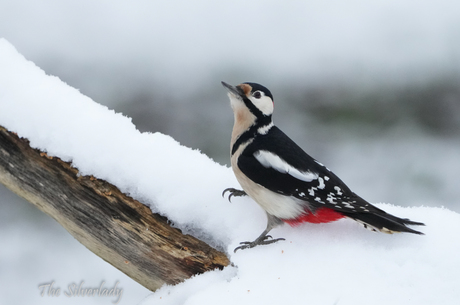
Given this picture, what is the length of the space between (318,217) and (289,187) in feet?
0.70

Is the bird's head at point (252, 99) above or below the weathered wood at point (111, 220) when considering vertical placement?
above

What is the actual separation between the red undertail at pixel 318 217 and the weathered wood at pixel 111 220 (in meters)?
0.40

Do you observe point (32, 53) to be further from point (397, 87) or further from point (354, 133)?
point (397, 87)

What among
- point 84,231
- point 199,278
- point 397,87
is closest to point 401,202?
point 397,87

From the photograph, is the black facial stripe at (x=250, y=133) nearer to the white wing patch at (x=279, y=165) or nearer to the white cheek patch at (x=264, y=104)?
the white cheek patch at (x=264, y=104)

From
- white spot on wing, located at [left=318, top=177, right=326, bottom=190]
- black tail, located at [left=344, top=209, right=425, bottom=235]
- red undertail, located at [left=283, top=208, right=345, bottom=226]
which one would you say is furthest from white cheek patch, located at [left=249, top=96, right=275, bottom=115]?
black tail, located at [left=344, top=209, right=425, bottom=235]

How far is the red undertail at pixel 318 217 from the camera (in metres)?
2.02

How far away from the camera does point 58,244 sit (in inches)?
182

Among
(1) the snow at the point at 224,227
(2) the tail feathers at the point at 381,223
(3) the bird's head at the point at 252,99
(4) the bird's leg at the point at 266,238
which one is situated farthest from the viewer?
(3) the bird's head at the point at 252,99

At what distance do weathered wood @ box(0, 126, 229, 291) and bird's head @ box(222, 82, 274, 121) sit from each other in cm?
74

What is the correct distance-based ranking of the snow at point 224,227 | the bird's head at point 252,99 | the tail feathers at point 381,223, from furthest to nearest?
1. the bird's head at point 252,99
2. the tail feathers at point 381,223
3. the snow at point 224,227

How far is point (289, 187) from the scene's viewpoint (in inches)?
79.6

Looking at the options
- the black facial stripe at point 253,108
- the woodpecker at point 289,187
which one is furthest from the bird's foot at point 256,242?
the black facial stripe at point 253,108

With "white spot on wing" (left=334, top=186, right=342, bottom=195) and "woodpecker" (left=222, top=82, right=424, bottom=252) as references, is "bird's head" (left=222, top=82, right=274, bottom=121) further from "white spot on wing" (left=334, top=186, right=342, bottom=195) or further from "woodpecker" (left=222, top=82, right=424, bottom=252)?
"white spot on wing" (left=334, top=186, right=342, bottom=195)
